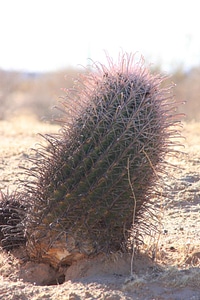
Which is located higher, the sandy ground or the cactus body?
the cactus body

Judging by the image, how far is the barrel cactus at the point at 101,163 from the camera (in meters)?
4.51

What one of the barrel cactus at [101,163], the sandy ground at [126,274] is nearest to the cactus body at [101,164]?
the barrel cactus at [101,163]

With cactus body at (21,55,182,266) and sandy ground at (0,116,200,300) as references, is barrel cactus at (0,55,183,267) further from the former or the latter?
sandy ground at (0,116,200,300)

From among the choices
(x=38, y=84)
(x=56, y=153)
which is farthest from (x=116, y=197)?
(x=38, y=84)

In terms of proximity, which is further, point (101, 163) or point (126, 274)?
point (126, 274)

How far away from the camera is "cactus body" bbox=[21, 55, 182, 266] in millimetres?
4508

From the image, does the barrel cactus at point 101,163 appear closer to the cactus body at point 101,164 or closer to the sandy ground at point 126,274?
the cactus body at point 101,164

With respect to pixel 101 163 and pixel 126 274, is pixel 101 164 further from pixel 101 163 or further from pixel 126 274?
pixel 126 274

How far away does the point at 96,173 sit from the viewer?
14.8 feet

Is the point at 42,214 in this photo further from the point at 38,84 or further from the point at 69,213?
the point at 38,84

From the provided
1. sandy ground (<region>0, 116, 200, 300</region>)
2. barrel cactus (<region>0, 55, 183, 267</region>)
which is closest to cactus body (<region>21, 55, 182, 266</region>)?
barrel cactus (<region>0, 55, 183, 267</region>)

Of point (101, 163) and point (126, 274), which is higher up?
point (101, 163)

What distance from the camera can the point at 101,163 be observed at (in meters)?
4.50

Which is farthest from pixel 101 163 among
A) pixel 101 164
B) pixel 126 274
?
pixel 126 274
